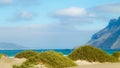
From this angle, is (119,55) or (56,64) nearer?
(56,64)

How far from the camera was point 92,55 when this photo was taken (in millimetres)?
31453

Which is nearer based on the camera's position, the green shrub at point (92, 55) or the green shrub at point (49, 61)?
the green shrub at point (49, 61)

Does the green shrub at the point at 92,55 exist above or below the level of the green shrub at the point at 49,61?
above

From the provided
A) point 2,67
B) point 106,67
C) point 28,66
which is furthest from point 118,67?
point 2,67

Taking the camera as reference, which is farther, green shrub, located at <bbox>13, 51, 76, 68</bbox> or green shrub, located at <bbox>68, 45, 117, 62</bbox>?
green shrub, located at <bbox>68, 45, 117, 62</bbox>

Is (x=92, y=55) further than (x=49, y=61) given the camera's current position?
Yes

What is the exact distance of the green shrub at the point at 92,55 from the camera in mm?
31134

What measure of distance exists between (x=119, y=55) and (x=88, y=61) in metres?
7.24

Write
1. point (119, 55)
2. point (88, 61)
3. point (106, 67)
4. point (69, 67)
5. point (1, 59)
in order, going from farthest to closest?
point (119, 55)
point (88, 61)
point (1, 59)
point (69, 67)
point (106, 67)

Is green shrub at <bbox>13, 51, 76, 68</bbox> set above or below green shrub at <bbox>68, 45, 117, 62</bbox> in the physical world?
below

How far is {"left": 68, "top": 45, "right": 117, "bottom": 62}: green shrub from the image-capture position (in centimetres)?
3113

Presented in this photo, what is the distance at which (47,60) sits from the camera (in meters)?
20.9

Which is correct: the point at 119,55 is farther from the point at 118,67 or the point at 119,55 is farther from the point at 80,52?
the point at 118,67

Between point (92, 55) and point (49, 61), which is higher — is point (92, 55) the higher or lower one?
the higher one
